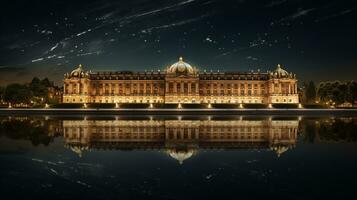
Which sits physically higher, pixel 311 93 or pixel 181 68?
pixel 181 68

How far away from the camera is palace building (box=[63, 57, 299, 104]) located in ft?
386

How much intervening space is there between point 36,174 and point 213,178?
242 inches

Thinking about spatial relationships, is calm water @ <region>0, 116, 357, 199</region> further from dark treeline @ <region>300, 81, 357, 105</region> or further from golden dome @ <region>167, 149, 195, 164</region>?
dark treeline @ <region>300, 81, 357, 105</region>

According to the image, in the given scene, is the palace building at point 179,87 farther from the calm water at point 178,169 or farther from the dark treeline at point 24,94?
the calm water at point 178,169

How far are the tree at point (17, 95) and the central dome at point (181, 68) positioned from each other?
1785 inches

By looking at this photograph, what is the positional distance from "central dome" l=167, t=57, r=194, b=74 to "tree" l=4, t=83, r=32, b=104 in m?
45.3

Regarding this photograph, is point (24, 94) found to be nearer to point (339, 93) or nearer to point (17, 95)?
point (17, 95)

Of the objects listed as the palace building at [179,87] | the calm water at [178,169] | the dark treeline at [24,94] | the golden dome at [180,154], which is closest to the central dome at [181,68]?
the palace building at [179,87]

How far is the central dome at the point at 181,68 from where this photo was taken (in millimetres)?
119875

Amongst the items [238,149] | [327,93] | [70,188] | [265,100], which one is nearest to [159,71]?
[265,100]

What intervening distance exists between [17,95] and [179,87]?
47.7 metres

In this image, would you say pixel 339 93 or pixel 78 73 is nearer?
pixel 339 93

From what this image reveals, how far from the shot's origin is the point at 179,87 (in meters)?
118

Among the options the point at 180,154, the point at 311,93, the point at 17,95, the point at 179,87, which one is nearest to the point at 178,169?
the point at 180,154
